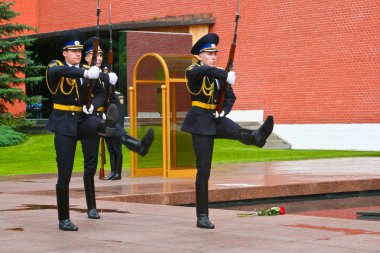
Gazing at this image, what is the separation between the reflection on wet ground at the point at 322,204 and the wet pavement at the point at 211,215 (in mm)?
16

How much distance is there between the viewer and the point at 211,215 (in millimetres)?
10852

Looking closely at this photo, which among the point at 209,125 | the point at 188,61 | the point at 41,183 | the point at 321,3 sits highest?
the point at 321,3

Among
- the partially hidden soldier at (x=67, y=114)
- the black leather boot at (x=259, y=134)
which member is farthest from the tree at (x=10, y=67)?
the black leather boot at (x=259, y=134)

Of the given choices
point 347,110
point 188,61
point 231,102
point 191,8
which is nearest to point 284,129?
point 347,110

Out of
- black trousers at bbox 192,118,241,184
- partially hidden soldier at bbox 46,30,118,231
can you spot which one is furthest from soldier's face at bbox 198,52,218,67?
partially hidden soldier at bbox 46,30,118,231

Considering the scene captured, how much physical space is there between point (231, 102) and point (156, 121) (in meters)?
8.04

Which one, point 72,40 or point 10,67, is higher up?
point 10,67

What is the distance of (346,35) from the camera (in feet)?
98.2

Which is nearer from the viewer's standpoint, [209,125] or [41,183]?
[209,125]

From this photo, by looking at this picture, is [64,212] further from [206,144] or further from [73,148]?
[206,144]

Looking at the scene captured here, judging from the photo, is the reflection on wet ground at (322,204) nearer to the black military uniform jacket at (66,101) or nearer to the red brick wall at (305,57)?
the black military uniform jacket at (66,101)

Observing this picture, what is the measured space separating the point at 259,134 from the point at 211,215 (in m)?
1.74

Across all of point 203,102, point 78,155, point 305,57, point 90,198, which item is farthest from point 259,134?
point 305,57

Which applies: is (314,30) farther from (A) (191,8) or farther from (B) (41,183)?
(B) (41,183)
